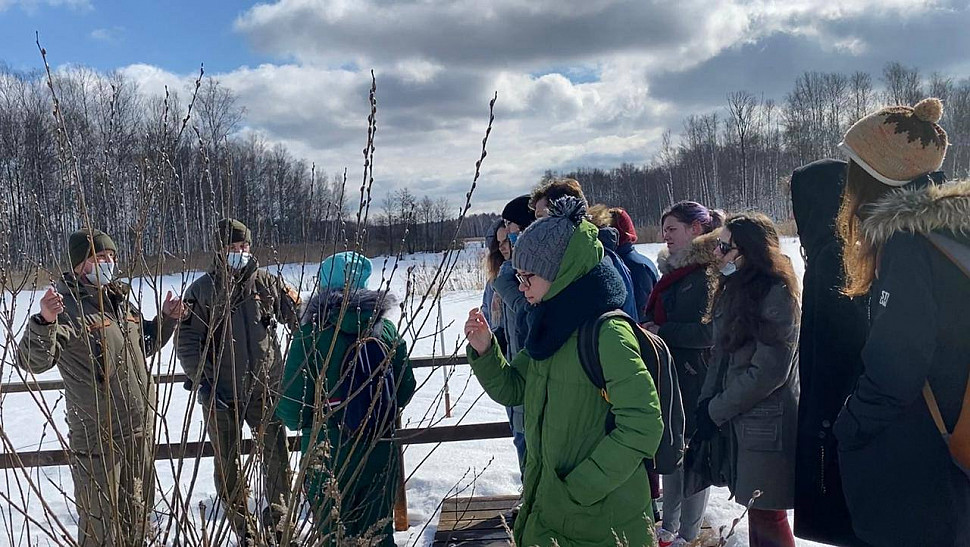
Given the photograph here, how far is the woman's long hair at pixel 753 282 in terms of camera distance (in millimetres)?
2525

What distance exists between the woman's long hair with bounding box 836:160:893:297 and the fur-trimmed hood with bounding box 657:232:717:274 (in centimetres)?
102

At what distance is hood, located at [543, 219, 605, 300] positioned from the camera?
79.7 inches

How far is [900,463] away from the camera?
1.74 meters

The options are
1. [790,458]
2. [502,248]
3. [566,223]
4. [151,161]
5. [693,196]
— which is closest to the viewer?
[151,161]

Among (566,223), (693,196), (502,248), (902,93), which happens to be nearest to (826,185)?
(566,223)

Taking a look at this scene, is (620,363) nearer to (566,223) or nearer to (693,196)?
(566,223)

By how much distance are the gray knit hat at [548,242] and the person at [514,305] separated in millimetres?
57

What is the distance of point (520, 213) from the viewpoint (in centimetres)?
361

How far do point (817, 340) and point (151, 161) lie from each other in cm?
204

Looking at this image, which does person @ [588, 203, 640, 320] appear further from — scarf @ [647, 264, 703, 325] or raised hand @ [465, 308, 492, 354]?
raised hand @ [465, 308, 492, 354]

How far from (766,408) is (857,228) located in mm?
939

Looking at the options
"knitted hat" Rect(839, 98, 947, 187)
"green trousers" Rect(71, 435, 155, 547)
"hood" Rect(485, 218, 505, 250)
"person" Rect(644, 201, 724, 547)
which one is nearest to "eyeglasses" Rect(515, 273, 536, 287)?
"knitted hat" Rect(839, 98, 947, 187)

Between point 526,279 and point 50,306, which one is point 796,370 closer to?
point 526,279

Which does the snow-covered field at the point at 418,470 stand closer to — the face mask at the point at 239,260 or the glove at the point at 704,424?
the face mask at the point at 239,260
